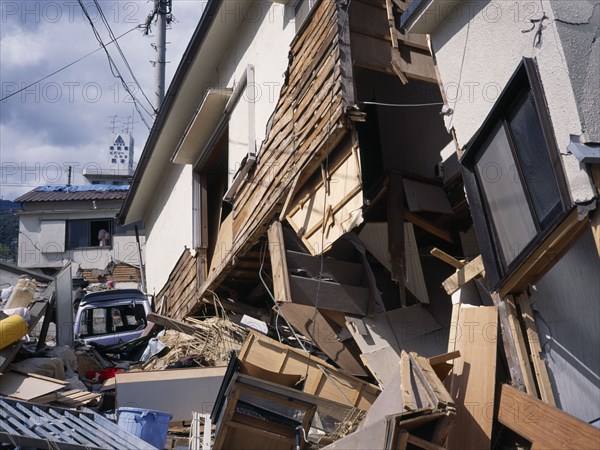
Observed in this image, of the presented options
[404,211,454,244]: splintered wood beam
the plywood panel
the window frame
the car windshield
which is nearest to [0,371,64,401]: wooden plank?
the plywood panel

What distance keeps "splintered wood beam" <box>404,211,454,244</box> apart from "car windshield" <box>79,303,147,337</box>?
7.89 metres

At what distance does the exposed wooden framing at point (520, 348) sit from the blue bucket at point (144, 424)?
3215 millimetres

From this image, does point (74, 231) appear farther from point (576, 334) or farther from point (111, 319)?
point (576, 334)

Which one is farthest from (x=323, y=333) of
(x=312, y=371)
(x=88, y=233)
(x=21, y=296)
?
(x=88, y=233)

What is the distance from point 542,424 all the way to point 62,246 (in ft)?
94.8

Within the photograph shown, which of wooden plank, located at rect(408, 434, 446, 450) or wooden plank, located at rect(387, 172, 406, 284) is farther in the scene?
wooden plank, located at rect(387, 172, 406, 284)

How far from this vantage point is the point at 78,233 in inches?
1221

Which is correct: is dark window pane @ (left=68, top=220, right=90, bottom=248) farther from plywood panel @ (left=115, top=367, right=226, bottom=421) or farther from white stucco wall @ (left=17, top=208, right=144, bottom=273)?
plywood panel @ (left=115, top=367, right=226, bottom=421)

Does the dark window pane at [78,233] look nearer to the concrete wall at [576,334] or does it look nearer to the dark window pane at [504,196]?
the dark window pane at [504,196]

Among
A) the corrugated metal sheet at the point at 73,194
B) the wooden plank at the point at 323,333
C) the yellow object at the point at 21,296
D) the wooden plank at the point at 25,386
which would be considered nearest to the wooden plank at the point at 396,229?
the wooden plank at the point at 323,333

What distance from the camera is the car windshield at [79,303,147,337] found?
14219 millimetres

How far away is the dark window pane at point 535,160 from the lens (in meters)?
4.59

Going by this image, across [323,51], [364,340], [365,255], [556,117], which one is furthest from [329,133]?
[556,117]

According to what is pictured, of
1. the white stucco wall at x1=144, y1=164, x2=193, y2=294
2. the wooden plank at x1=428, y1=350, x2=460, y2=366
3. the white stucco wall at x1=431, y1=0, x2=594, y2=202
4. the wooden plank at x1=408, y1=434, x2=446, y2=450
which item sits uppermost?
the white stucco wall at x1=144, y1=164, x2=193, y2=294
